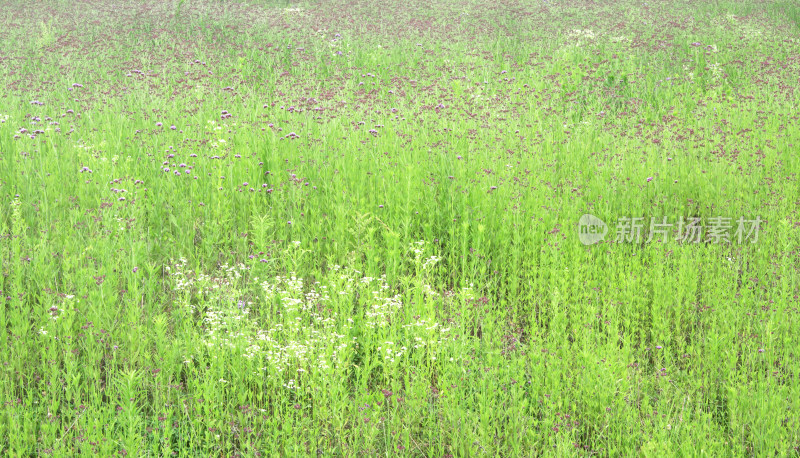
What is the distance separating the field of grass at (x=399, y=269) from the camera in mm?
2787

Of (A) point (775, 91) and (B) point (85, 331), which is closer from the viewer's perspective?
(B) point (85, 331)

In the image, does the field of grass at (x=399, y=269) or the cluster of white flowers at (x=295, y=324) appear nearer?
the field of grass at (x=399, y=269)

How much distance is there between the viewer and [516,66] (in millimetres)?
9266

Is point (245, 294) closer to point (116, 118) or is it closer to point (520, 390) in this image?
point (520, 390)

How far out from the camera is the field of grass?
2787 millimetres

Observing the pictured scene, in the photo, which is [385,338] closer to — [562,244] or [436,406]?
[436,406]

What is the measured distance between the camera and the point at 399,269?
4152 millimetres

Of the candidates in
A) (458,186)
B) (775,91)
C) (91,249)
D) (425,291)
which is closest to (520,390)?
(425,291)

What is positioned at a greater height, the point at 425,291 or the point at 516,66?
the point at 516,66

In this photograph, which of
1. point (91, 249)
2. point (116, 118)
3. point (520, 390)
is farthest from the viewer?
point (116, 118)

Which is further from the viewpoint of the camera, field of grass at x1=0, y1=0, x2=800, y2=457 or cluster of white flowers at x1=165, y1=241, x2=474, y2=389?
cluster of white flowers at x1=165, y1=241, x2=474, y2=389

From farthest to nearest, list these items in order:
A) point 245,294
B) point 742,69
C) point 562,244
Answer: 1. point 742,69
2. point 562,244
3. point 245,294

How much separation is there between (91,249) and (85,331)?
0.64 meters

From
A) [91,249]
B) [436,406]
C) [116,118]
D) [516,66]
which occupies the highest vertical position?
[516,66]
